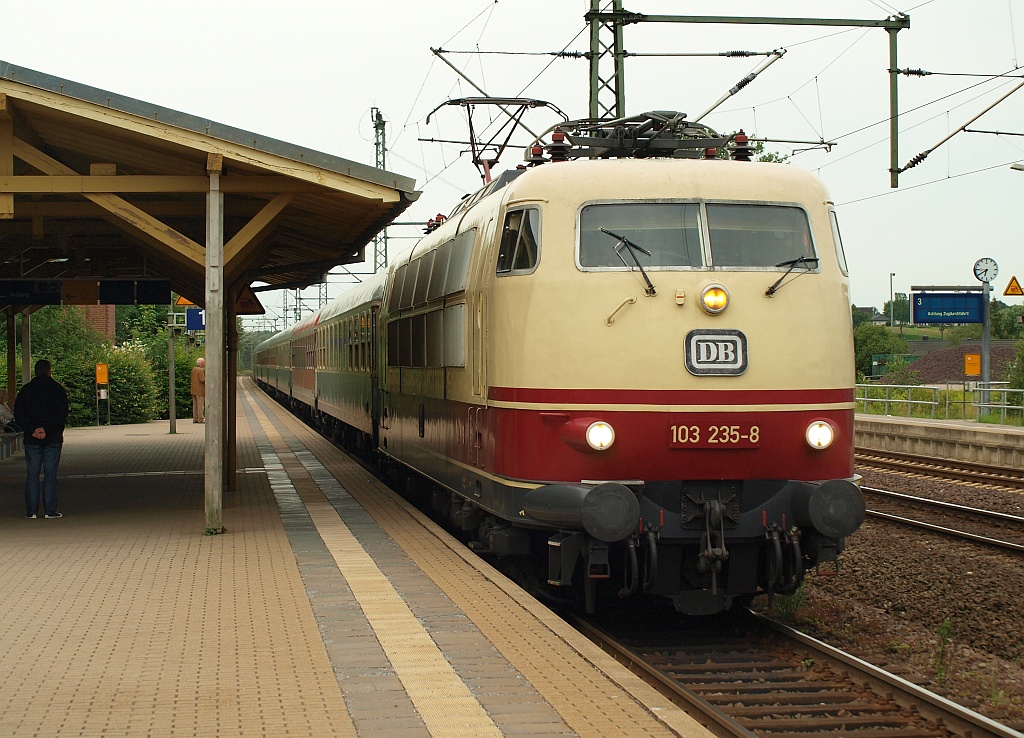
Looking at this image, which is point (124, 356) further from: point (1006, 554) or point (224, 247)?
point (1006, 554)

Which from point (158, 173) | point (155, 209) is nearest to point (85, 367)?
point (155, 209)

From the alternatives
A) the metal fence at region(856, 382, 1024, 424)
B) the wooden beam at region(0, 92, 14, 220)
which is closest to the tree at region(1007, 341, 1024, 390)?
the metal fence at region(856, 382, 1024, 424)

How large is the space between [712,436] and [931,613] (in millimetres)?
3099

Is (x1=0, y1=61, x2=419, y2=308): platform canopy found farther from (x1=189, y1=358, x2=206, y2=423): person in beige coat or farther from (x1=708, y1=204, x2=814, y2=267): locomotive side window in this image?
(x1=189, y1=358, x2=206, y2=423): person in beige coat

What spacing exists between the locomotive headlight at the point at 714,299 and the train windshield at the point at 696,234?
239mm

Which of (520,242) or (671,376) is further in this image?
(520,242)

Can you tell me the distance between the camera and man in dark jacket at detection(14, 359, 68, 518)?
1266 cm

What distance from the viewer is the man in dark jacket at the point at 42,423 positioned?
1266 cm

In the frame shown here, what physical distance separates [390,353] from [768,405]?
23.3 ft

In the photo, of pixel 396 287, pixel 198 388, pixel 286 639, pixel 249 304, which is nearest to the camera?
pixel 286 639

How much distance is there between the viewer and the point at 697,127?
10.1 metres

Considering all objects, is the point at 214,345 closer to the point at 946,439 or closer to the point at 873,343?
the point at 946,439

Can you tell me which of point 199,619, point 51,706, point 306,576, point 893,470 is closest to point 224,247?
point 306,576

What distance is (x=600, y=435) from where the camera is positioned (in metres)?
7.95
